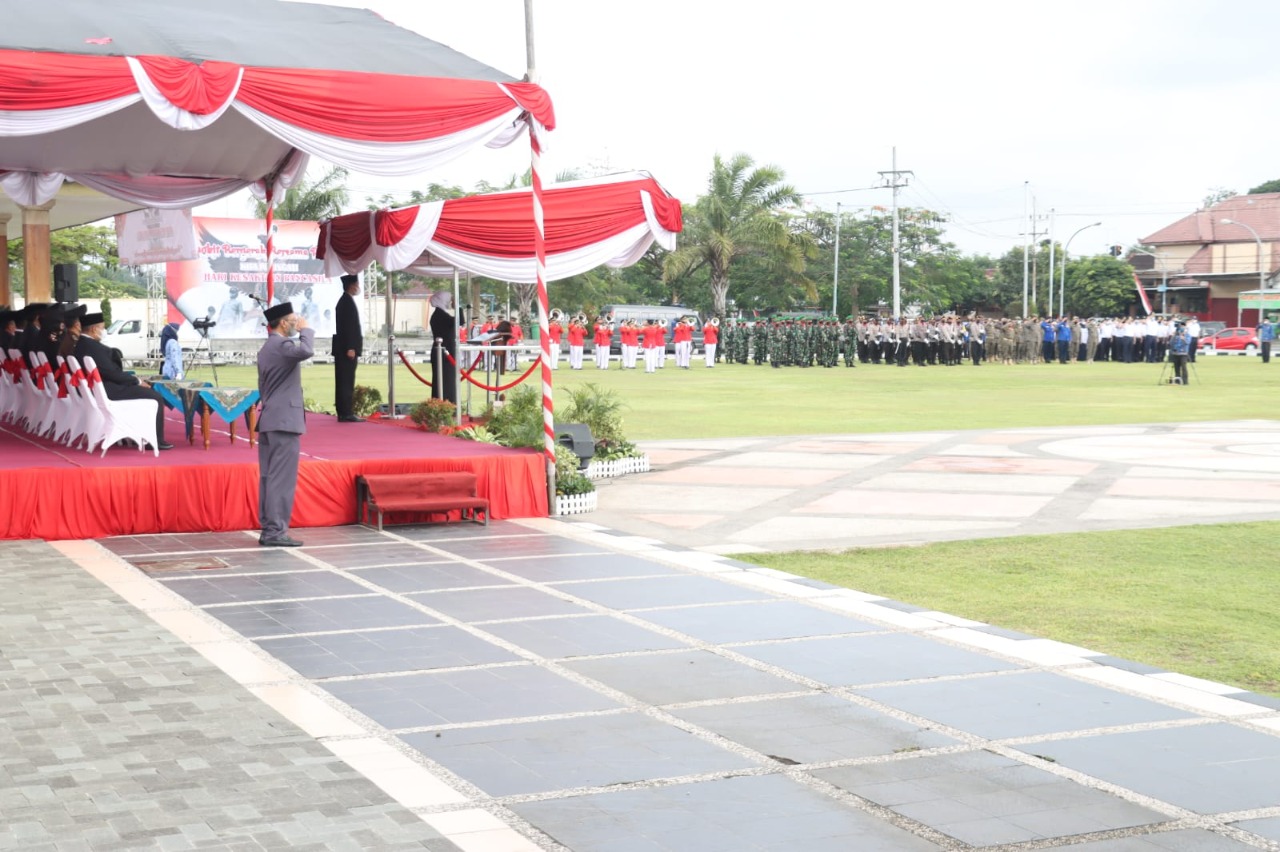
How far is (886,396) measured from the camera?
27406 millimetres

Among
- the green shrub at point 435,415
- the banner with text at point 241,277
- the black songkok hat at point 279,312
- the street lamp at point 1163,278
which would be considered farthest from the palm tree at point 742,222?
the black songkok hat at point 279,312

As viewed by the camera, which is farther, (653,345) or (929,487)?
(653,345)

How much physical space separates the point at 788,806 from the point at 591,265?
8741 mm

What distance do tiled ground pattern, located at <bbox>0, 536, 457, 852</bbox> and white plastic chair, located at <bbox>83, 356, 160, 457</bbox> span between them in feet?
13.7

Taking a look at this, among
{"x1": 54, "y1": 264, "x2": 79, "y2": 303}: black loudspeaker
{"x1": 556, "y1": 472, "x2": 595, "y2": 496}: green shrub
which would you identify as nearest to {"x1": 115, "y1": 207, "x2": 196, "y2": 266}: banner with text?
{"x1": 54, "y1": 264, "x2": 79, "y2": 303}: black loudspeaker

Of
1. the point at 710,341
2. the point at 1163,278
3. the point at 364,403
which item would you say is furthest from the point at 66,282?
the point at 1163,278

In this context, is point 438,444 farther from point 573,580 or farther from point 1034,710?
point 1034,710

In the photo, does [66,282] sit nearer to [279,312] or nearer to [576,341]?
[279,312]

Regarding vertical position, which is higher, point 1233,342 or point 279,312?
point 279,312

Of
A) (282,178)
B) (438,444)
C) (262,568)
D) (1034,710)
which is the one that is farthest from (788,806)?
(282,178)

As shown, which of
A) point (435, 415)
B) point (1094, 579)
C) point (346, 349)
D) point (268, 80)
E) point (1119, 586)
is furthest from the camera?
point (346, 349)

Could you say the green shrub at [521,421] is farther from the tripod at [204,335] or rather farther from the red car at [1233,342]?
the red car at [1233,342]

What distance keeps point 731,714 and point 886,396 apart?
2222 centimetres

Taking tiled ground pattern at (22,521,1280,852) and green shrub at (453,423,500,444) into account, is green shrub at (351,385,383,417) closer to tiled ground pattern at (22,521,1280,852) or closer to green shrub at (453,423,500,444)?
green shrub at (453,423,500,444)
